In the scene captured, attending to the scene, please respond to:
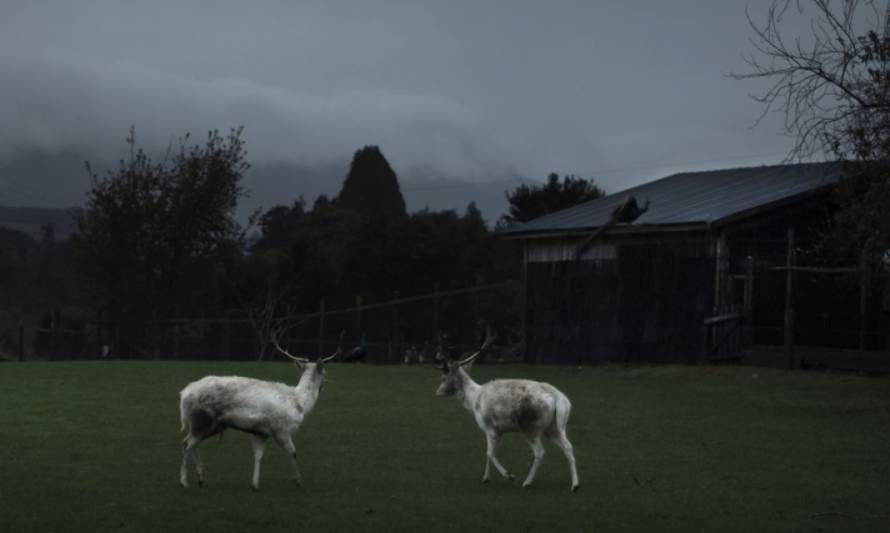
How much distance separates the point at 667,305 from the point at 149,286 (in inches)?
1120

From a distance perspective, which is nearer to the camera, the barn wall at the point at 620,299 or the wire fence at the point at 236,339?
the barn wall at the point at 620,299

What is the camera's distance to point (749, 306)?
37.5 meters

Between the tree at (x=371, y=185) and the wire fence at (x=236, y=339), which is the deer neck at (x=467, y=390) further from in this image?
the tree at (x=371, y=185)

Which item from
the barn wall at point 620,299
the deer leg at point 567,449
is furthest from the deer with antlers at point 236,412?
the barn wall at point 620,299

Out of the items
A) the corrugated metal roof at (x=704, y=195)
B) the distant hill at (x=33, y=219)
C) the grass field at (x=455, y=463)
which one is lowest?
the grass field at (x=455, y=463)

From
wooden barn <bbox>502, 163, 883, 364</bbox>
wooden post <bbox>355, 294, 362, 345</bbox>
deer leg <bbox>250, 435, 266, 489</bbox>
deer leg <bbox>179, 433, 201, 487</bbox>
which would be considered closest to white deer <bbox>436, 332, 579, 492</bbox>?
deer leg <bbox>250, 435, 266, 489</bbox>

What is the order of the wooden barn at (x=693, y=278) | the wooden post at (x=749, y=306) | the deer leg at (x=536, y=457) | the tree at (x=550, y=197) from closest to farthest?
the deer leg at (x=536, y=457) < the wooden post at (x=749, y=306) < the wooden barn at (x=693, y=278) < the tree at (x=550, y=197)

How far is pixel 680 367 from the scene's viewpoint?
126 ft

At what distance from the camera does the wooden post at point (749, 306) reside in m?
37.4

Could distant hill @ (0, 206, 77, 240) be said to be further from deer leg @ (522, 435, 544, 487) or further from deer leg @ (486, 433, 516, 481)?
deer leg @ (522, 435, 544, 487)

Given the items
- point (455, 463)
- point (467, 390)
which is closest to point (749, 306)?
point (455, 463)

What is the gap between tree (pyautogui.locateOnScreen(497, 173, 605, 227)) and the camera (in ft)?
289

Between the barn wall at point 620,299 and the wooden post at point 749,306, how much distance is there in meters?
1.78

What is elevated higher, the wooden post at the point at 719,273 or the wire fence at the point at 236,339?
the wooden post at the point at 719,273
